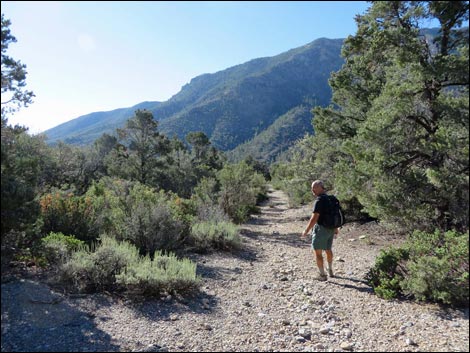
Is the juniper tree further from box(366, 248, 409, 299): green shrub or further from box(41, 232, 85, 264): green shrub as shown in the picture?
box(41, 232, 85, 264): green shrub

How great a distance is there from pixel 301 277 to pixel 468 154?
145 inches

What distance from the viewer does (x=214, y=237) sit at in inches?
334

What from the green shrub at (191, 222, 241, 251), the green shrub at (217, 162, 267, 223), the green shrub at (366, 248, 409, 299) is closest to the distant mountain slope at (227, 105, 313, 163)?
the green shrub at (217, 162, 267, 223)

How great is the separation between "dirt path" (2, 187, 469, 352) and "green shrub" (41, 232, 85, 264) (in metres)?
0.69

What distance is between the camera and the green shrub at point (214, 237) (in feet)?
27.2

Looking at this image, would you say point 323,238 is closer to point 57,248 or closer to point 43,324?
point 43,324

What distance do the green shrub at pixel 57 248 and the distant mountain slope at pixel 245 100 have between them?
98209 millimetres

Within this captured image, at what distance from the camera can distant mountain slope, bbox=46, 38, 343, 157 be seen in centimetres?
12431

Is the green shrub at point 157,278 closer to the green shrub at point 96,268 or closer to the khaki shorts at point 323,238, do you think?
the green shrub at point 96,268

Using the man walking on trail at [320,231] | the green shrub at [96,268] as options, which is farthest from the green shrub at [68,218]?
the man walking on trail at [320,231]

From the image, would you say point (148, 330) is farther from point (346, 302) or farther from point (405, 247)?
point (405, 247)

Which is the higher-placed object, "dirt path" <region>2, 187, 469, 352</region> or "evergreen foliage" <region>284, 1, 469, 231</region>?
"evergreen foliage" <region>284, 1, 469, 231</region>

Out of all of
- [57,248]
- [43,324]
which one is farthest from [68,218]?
[43,324]

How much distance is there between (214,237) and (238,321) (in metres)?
3.97
